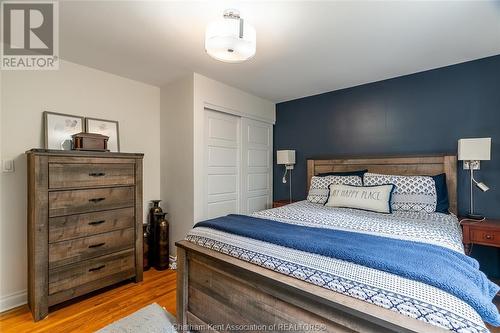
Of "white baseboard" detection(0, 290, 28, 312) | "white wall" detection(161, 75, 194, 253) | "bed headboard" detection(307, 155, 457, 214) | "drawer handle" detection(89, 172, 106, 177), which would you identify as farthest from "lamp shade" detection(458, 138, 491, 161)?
"white baseboard" detection(0, 290, 28, 312)

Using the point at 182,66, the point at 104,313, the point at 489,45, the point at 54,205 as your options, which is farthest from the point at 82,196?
the point at 489,45

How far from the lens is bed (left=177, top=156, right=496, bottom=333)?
89 cm

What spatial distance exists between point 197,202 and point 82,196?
3.71ft

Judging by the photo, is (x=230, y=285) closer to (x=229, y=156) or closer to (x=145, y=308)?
(x=145, y=308)

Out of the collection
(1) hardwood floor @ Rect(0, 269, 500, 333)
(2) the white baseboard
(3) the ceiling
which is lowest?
(1) hardwood floor @ Rect(0, 269, 500, 333)

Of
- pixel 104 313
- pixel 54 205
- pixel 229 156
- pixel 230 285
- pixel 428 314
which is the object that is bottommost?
pixel 104 313

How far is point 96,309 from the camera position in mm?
2068

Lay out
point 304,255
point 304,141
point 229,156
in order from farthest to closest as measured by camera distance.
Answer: point 304,141
point 229,156
point 304,255

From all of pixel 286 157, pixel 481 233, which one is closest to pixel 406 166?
pixel 481 233

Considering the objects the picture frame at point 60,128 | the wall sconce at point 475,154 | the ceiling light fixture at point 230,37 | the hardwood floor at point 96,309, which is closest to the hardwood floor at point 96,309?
the hardwood floor at point 96,309

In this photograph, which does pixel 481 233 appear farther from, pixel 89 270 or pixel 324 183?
pixel 89 270

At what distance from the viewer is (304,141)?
12.6ft

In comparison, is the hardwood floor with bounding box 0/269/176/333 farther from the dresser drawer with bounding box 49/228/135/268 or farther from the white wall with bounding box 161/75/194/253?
the white wall with bounding box 161/75/194/253

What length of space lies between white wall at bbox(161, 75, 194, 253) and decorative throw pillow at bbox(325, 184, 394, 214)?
166 centimetres
